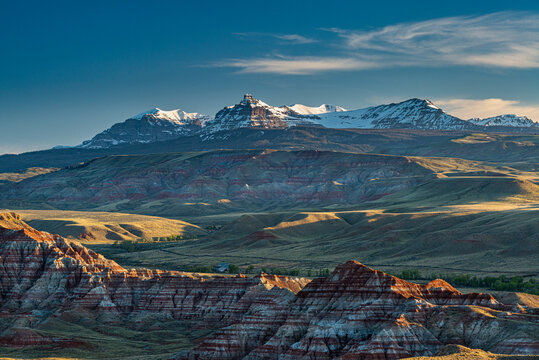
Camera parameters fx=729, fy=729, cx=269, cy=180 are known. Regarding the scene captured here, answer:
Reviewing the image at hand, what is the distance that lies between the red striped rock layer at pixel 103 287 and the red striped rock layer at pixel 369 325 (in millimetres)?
23537

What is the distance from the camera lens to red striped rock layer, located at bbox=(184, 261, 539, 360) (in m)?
70.5

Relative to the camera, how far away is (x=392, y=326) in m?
72.1

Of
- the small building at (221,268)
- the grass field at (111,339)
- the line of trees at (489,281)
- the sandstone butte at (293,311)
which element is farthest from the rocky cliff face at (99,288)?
the small building at (221,268)

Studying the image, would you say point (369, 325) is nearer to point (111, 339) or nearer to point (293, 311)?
point (293, 311)

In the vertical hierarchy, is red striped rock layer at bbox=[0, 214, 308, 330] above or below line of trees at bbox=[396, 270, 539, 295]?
above

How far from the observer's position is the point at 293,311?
278 feet

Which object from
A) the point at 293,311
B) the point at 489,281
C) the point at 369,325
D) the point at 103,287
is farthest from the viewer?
the point at 489,281

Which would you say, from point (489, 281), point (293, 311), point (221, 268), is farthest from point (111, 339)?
point (221, 268)

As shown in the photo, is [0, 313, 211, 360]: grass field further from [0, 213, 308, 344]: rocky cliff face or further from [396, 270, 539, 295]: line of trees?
[396, 270, 539, 295]: line of trees

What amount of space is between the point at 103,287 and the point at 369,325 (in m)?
61.9

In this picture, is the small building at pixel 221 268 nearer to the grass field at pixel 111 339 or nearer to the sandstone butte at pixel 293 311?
the sandstone butte at pixel 293 311

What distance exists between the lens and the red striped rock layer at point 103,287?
113 m

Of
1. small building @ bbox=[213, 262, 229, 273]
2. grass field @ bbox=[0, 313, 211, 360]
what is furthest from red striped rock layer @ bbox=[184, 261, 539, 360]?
small building @ bbox=[213, 262, 229, 273]

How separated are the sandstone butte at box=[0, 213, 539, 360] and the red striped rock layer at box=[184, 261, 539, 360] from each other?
0.35 ft
